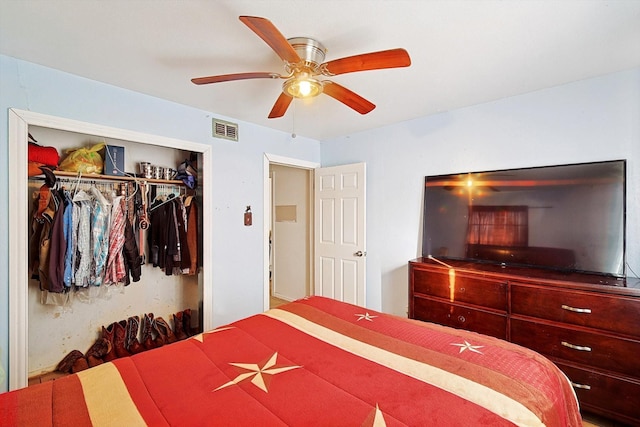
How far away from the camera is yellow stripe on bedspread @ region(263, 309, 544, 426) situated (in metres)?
0.90

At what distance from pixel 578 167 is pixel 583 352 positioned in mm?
1279

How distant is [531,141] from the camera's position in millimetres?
2322

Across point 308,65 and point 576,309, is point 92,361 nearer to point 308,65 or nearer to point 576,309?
point 308,65

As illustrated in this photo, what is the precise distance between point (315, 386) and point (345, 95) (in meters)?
1.57

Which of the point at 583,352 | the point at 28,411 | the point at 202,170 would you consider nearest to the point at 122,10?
the point at 202,170

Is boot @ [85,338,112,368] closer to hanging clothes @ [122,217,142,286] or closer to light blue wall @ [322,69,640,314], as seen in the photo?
hanging clothes @ [122,217,142,286]

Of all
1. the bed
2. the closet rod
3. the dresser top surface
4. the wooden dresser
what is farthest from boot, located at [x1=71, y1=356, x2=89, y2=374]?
the wooden dresser

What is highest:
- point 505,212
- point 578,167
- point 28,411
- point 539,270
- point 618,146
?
point 618,146

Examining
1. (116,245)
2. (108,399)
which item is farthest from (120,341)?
(108,399)

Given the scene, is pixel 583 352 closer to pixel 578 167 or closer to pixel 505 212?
Answer: pixel 505 212

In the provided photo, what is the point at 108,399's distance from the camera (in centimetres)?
96

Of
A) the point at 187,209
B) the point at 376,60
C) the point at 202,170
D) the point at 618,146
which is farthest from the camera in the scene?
the point at 187,209

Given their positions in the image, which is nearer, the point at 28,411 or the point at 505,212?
the point at 28,411

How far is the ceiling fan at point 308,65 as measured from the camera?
4.13 feet
